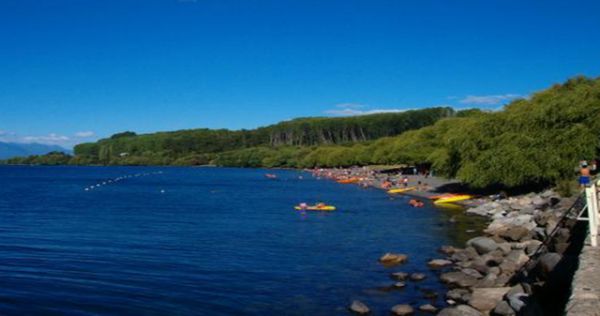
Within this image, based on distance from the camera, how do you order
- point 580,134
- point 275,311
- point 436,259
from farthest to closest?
point 580,134 → point 436,259 → point 275,311

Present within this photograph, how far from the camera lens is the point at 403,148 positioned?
122 metres

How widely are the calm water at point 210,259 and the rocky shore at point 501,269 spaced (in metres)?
0.89

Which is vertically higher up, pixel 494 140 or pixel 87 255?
pixel 494 140

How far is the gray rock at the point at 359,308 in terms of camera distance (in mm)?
19562

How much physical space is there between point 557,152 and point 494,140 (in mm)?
7837

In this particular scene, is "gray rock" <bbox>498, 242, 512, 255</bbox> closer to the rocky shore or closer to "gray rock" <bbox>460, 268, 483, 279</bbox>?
the rocky shore

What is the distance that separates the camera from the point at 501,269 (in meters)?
23.1

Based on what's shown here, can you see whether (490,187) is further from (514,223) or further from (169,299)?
(169,299)

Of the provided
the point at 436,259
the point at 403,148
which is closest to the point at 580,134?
the point at 436,259

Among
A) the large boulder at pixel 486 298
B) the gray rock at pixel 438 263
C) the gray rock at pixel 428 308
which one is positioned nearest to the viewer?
the large boulder at pixel 486 298

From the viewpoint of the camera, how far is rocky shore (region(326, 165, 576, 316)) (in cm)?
1775

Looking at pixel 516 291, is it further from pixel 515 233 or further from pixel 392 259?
pixel 515 233

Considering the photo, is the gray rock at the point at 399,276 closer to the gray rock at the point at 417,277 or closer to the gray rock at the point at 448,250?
the gray rock at the point at 417,277

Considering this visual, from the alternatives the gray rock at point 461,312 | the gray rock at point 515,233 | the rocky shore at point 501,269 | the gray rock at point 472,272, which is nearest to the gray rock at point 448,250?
the rocky shore at point 501,269
